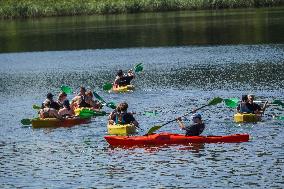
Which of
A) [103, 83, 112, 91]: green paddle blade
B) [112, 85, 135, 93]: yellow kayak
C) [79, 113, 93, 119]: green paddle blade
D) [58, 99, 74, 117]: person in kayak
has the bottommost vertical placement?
[112, 85, 135, 93]: yellow kayak

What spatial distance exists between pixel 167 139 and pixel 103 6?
3462 inches

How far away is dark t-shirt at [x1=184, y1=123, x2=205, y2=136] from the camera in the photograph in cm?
3350

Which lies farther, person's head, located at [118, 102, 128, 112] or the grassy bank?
the grassy bank

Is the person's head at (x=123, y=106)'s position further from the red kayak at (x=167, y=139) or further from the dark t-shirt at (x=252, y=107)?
the dark t-shirt at (x=252, y=107)

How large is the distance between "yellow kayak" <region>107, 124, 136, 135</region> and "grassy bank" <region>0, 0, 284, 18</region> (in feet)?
256

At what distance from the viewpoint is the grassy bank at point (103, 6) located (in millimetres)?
112812

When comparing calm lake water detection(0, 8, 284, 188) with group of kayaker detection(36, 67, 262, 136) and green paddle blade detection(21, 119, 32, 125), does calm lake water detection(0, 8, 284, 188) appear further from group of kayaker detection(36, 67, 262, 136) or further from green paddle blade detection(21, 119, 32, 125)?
group of kayaker detection(36, 67, 262, 136)

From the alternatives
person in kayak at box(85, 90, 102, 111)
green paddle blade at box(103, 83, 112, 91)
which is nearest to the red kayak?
person in kayak at box(85, 90, 102, 111)

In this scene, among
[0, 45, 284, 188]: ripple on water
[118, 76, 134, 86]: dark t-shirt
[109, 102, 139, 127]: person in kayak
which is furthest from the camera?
[118, 76, 134, 86]: dark t-shirt

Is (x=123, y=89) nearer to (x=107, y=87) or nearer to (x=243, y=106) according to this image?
(x=107, y=87)

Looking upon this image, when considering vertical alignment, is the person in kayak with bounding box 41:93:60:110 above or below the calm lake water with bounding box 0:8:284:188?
above

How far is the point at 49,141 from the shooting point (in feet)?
119

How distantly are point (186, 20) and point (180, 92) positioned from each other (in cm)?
5499

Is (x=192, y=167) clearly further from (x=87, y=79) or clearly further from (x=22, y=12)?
(x=22, y=12)
